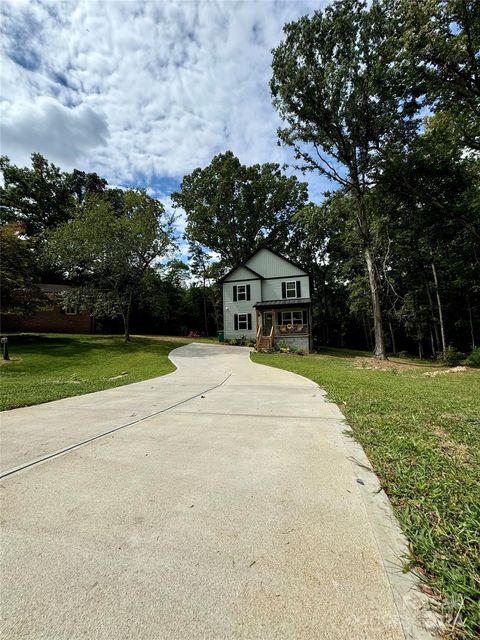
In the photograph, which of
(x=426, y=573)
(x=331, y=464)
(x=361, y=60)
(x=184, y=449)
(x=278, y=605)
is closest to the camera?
(x=278, y=605)

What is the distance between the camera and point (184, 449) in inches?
138

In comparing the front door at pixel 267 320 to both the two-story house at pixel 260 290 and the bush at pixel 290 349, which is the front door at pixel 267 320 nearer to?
the two-story house at pixel 260 290

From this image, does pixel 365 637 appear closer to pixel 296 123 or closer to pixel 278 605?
pixel 278 605

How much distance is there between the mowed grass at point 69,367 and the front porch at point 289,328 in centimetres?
647

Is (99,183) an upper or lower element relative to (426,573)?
upper

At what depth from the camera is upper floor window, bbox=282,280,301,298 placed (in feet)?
81.4

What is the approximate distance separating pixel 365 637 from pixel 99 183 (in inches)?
1862

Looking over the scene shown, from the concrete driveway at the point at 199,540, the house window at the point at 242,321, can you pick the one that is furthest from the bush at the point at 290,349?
the concrete driveway at the point at 199,540

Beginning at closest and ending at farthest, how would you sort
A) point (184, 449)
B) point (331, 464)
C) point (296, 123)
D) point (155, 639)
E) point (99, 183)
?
point (155, 639)
point (331, 464)
point (184, 449)
point (296, 123)
point (99, 183)

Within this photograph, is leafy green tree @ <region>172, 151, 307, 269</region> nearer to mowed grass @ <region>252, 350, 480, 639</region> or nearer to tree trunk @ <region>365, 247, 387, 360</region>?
tree trunk @ <region>365, 247, 387, 360</region>

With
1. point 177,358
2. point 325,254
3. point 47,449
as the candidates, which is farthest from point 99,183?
point 47,449

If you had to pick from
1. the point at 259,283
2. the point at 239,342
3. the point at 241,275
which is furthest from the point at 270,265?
the point at 239,342

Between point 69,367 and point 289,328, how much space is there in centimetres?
1339

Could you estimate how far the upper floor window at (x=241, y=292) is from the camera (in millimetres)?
25531
